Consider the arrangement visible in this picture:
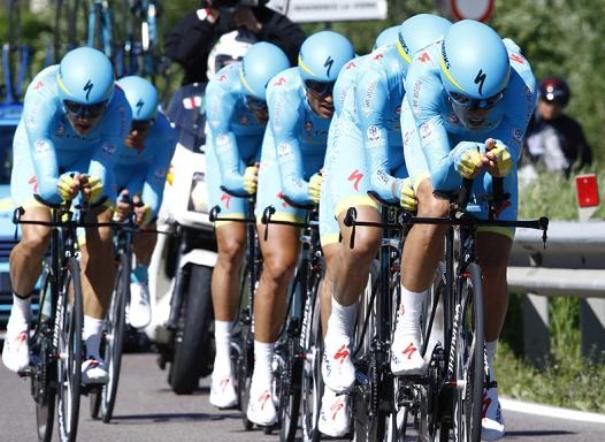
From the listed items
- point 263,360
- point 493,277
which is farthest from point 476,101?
point 263,360

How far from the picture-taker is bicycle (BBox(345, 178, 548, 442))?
8148 millimetres

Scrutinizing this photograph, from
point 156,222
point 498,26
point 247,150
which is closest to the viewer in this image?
point 247,150

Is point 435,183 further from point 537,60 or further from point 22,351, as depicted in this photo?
point 537,60

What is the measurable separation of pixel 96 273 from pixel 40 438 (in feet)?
3.16

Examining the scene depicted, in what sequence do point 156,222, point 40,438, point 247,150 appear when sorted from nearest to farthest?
point 40,438 → point 247,150 → point 156,222

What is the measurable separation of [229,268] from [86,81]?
1916 mm

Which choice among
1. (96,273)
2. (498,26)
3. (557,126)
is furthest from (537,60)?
(96,273)

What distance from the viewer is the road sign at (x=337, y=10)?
1906 cm

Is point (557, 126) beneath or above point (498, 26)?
beneath

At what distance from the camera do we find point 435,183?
845 cm

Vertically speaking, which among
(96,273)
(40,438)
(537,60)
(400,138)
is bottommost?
(40,438)

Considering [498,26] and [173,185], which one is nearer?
[173,185]

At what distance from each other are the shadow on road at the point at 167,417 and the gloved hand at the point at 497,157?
424 cm

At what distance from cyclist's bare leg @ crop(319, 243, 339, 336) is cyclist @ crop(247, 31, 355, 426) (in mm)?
479
